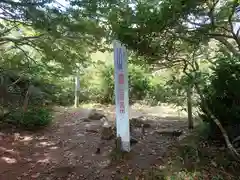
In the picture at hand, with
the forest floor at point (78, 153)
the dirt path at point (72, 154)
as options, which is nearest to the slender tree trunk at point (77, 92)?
the forest floor at point (78, 153)

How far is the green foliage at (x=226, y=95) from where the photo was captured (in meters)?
4.69

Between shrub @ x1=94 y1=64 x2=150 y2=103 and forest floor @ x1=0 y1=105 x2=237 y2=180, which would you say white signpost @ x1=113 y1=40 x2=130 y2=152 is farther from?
shrub @ x1=94 y1=64 x2=150 y2=103

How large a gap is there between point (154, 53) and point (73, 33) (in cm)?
175

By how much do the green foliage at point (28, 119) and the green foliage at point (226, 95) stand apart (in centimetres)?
429

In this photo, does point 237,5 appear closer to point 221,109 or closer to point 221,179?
point 221,109

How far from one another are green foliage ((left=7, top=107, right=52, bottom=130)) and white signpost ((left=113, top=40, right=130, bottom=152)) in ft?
9.99

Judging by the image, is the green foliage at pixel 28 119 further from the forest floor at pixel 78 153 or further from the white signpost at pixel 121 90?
the white signpost at pixel 121 90

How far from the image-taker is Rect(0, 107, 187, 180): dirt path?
4.62 m

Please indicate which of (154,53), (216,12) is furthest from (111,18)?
(216,12)

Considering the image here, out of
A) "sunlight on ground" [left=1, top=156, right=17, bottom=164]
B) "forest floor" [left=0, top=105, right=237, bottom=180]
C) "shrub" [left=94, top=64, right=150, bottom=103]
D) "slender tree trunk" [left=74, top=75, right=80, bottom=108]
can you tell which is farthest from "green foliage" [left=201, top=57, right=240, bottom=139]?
"slender tree trunk" [left=74, top=75, right=80, bottom=108]

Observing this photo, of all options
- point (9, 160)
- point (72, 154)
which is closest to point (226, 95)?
point (72, 154)

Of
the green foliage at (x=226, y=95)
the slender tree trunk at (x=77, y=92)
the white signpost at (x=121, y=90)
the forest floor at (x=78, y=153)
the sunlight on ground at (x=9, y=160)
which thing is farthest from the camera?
the slender tree trunk at (x=77, y=92)

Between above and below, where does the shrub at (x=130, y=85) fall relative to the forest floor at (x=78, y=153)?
above

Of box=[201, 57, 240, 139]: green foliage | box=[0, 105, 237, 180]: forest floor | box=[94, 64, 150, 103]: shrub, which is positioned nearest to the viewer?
box=[0, 105, 237, 180]: forest floor
